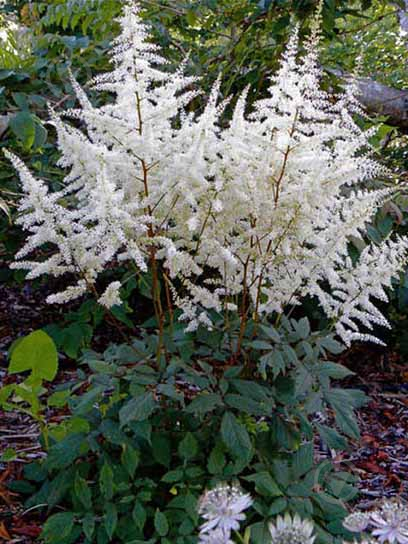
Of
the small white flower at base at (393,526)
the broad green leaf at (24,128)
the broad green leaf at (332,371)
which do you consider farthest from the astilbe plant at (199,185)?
the small white flower at base at (393,526)

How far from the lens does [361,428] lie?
302 cm

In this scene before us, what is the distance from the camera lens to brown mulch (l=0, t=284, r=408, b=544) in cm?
215

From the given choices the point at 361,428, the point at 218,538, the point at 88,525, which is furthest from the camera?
the point at 361,428

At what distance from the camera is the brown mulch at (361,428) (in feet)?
7.05

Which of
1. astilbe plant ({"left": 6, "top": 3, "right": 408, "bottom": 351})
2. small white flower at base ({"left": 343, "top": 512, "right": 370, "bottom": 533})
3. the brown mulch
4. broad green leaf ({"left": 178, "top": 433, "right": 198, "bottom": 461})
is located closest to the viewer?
small white flower at base ({"left": 343, "top": 512, "right": 370, "bottom": 533})

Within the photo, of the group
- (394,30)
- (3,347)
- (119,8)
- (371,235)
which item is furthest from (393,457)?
(394,30)

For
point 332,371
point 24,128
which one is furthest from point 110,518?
point 24,128

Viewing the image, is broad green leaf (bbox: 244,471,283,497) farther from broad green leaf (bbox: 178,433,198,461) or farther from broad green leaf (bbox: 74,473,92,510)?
broad green leaf (bbox: 74,473,92,510)

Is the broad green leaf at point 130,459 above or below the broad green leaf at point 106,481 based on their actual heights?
above

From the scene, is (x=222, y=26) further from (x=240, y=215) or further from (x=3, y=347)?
(x=240, y=215)

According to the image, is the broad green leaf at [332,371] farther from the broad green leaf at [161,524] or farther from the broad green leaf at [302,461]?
the broad green leaf at [161,524]

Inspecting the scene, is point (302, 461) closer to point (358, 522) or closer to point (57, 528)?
point (57, 528)

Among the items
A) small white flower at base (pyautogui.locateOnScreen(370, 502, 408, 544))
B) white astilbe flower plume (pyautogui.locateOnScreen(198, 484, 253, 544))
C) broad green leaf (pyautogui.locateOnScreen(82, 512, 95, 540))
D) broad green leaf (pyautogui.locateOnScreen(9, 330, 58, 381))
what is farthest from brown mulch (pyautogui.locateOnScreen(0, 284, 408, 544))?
small white flower at base (pyautogui.locateOnScreen(370, 502, 408, 544))

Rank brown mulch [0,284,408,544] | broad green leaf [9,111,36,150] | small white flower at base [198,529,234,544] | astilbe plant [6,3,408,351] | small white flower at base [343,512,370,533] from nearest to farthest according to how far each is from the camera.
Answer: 1. small white flower at base [198,529,234,544]
2. small white flower at base [343,512,370,533]
3. astilbe plant [6,3,408,351]
4. brown mulch [0,284,408,544]
5. broad green leaf [9,111,36,150]
